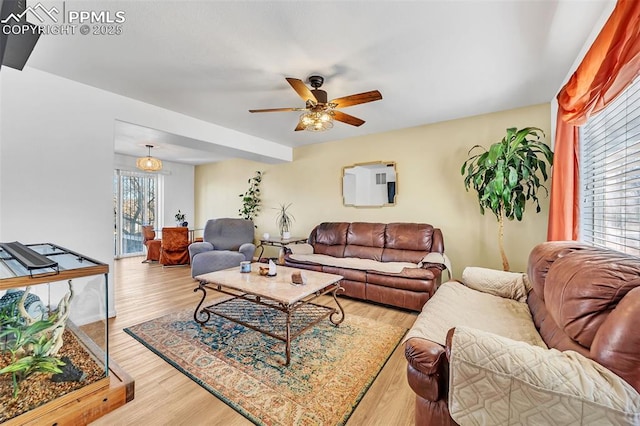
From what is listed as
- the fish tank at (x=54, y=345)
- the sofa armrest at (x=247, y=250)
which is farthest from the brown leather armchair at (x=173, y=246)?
the fish tank at (x=54, y=345)

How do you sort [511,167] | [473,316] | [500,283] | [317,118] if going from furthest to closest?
[511,167]
[317,118]
[500,283]
[473,316]

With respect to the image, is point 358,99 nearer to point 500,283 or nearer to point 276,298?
point 276,298

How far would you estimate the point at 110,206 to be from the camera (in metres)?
2.83

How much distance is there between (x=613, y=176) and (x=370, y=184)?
2.85 m

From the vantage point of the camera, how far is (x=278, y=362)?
197 centimetres

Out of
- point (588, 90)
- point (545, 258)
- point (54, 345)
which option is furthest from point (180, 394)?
point (588, 90)

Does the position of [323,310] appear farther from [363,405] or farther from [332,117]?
[332,117]

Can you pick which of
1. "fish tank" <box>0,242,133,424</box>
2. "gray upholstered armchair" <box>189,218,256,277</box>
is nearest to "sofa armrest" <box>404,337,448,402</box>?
"fish tank" <box>0,242,133,424</box>

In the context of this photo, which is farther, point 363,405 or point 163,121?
point 163,121

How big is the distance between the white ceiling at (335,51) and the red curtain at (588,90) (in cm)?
39

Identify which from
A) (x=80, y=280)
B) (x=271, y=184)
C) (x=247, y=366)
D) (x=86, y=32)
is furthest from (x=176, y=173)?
(x=80, y=280)

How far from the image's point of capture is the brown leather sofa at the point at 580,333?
884mm

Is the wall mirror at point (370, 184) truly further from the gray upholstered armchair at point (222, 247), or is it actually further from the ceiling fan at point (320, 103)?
the gray upholstered armchair at point (222, 247)

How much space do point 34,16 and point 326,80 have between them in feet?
6.92
